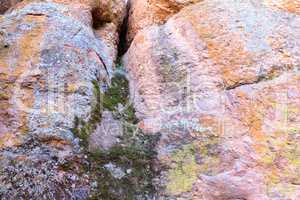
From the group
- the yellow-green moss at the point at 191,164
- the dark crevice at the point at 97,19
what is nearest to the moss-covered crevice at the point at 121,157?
the yellow-green moss at the point at 191,164

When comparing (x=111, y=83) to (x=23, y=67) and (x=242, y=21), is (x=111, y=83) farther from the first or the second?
(x=242, y=21)

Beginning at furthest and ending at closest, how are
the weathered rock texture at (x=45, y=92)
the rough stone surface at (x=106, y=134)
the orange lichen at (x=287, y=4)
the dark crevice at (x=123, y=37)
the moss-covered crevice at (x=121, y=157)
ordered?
1. the dark crevice at (x=123, y=37)
2. the orange lichen at (x=287, y=4)
3. the rough stone surface at (x=106, y=134)
4. the moss-covered crevice at (x=121, y=157)
5. the weathered rock texture at (x=45, y=92)

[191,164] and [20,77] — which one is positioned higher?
[20,77]

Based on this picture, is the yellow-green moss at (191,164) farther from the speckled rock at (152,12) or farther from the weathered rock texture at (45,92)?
the speckled rock at (152,12)

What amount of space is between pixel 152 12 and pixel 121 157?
362 cm

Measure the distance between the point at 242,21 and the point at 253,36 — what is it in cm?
38

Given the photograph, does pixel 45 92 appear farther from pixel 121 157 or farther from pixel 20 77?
pixel 121 157

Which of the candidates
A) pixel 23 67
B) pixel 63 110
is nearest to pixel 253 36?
pixel 63 110

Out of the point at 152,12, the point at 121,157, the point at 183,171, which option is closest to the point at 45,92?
the point at 121,157

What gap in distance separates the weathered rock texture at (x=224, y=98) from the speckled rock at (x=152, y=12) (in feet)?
1.94

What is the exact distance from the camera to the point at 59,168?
469 centimetres

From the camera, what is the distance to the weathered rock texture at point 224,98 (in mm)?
4938

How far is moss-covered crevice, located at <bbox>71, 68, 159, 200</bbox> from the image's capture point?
4855mm

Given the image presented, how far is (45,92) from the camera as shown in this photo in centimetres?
553
